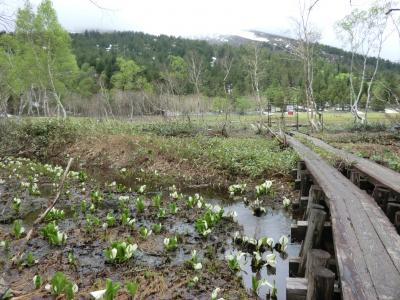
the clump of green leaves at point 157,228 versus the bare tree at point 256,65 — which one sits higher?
the bare tree at point 256,65

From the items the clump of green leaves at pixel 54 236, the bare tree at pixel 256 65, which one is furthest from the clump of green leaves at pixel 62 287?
the bare tree at pixel 256 65

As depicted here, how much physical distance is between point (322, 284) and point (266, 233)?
467cm

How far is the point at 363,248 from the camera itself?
4.35 meters

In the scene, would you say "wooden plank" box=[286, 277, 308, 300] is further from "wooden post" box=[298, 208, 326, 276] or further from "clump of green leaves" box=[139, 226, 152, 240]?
"clump of green leaves" box=[139, 226, 152, 240]

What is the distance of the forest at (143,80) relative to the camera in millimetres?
31609

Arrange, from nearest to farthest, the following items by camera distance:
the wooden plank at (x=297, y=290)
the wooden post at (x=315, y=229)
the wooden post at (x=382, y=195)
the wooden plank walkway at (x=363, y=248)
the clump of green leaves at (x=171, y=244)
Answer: the wooden plank walkway at (x=363, y=248), the wooden plank at (x=297, y=290), the wooden post at (x=315, y=229), the clump of green leaves at (x=171, y=244), the wooden post at (x=382, y=195)

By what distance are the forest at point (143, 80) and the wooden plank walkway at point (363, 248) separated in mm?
7160

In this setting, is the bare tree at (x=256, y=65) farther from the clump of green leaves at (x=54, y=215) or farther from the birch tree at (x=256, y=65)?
the clump of green leaves at (x=54, y=215)

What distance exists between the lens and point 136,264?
20.5 ft

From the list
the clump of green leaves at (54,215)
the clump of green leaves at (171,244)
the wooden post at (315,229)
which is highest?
the wooden post at (315,229)

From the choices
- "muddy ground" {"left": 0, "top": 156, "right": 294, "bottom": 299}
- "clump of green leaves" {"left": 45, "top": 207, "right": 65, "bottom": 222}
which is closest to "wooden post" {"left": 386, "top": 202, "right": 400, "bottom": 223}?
"muddy ground" {"left": 0, "top": 156, "right": 294, "bottom": 299}

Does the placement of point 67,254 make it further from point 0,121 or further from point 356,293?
point 0,121

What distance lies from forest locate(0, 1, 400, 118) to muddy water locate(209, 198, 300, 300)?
21.3 ft

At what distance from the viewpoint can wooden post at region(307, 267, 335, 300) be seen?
3523 mm
